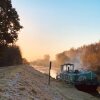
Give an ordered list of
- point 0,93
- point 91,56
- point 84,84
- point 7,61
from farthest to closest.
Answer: point 91,56
point 7,61
point 84,84
point 0,93

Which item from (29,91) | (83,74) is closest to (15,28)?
(83,74)

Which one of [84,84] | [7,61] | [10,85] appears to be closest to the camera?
[10,85]

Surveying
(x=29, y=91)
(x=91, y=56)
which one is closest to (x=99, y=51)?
(x=91, y=56)

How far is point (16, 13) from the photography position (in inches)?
2120

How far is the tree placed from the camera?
5100 centimetres

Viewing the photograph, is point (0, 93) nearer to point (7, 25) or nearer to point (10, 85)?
point (10, 85)

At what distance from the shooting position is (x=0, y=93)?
18.1 metres

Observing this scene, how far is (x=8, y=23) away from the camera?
52562mm

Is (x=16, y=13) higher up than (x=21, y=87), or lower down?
higher up

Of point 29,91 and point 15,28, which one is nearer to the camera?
point 29,91

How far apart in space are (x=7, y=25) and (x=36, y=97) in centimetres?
3230

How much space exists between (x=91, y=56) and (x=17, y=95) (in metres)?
114

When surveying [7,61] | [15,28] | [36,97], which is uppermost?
[15,28]

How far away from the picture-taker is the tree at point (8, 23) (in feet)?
167
